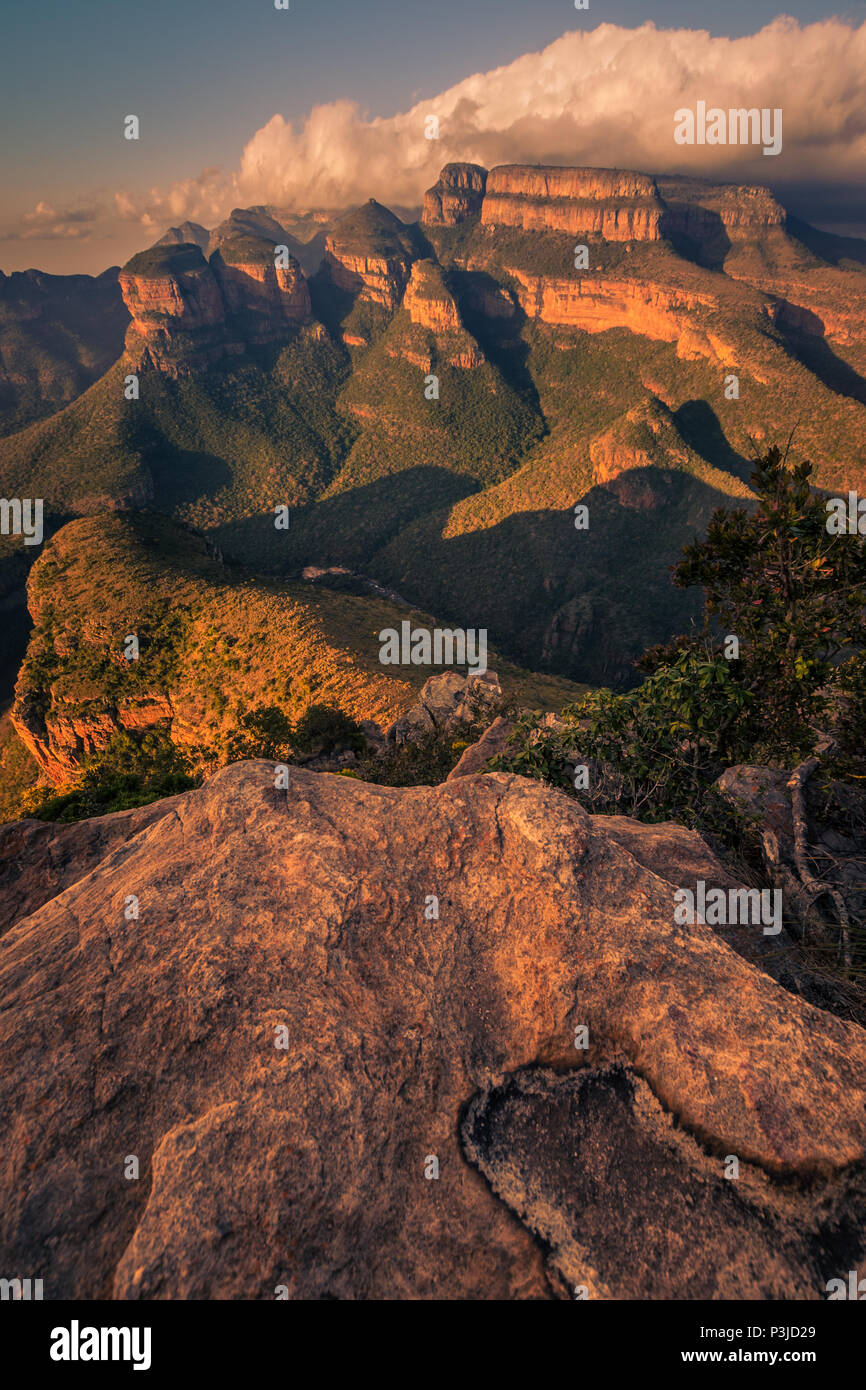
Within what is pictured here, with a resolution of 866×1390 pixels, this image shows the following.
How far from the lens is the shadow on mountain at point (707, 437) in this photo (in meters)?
112

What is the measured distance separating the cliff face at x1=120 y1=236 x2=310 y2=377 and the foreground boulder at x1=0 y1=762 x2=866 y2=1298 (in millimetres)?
181981

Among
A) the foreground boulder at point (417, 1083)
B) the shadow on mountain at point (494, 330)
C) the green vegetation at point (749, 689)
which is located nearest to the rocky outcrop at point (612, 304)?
the shadow on mountain at point (494, 330)

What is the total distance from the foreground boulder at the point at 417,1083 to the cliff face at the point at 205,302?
182 meters

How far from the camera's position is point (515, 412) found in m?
162

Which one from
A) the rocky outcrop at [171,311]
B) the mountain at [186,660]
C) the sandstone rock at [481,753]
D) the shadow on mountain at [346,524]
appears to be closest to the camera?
the sandstone rock at [481,753]

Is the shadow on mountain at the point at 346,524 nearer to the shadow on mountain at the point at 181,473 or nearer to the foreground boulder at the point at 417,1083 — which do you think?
the shadow on mountain at the point at 181,473

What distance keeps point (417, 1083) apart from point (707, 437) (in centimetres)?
13587

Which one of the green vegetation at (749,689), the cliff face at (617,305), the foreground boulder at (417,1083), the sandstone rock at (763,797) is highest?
the cliff face at (617,305)

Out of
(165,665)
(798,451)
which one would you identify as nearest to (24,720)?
(165,665)

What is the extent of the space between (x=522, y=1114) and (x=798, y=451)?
114 metres

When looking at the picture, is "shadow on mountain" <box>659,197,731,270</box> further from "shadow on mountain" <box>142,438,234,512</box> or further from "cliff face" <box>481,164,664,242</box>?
"shadow on mountain" <box>142,438,234,512</box>

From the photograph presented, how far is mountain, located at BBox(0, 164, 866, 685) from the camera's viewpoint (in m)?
105

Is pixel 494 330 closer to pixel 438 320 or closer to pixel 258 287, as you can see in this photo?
pixel 438 320

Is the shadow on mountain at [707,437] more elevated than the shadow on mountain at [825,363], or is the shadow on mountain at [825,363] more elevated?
the shadow on mountain at [825,363]
